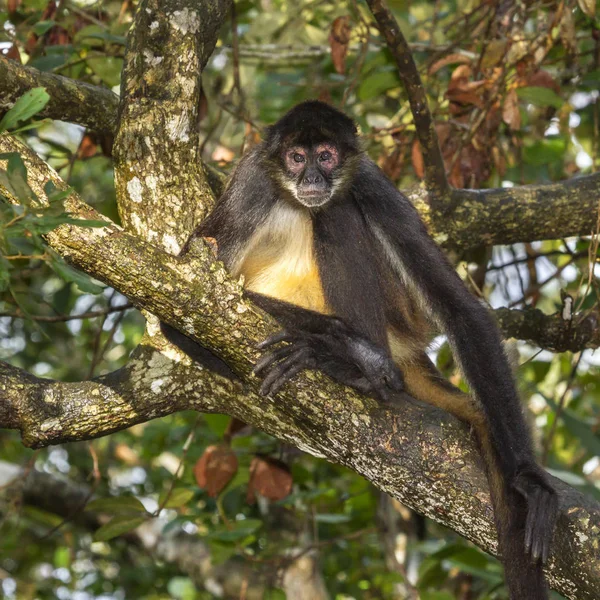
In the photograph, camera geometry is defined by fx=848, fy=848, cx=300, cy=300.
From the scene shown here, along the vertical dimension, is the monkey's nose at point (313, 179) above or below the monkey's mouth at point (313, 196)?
above

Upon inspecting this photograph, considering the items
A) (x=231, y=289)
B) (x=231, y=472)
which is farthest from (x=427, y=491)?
(x=231, y=472)

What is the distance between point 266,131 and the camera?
5176 millimetres

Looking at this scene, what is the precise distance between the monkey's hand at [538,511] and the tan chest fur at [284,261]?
1589mm

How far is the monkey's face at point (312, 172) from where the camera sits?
15.9ft

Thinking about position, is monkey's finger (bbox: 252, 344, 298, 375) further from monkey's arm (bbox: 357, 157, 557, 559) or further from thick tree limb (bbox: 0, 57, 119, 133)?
thick tree limb (bbox: 0, 57, 119, 133)

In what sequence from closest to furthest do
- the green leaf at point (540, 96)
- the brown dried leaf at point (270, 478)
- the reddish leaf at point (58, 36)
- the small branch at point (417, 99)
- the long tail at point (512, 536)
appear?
the long tail at point (512, 536) < the small branch at point (417, 99) < the brown dried leaf at point (270, 478) < the green leaf at point (540, 96) < the reddish leaf at point (58, 36)

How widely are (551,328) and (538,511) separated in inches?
78.7

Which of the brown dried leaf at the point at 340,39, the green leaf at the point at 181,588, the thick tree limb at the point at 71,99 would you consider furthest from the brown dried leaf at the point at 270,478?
the green leaf at the point at 181,588

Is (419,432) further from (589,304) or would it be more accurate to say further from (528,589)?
(589,304)

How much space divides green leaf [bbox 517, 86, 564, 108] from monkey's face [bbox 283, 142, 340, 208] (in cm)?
140

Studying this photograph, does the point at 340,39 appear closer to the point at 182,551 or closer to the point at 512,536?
the point at 512,536

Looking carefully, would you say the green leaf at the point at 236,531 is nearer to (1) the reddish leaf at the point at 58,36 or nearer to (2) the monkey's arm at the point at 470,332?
(2) the monkey's arm at the point at 470,332

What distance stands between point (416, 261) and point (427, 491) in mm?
1466

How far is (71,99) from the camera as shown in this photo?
4.70m
